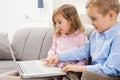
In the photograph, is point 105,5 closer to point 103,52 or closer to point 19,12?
point 103,52

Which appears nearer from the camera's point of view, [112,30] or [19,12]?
[112,30]

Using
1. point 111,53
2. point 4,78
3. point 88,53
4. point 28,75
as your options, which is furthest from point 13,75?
point 111,53

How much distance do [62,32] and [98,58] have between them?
0.42 meters

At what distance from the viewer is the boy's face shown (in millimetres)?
1294

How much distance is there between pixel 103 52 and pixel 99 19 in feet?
0.58

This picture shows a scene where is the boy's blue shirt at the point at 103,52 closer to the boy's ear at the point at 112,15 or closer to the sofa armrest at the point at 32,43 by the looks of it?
the boy's ear at the point at 112,15

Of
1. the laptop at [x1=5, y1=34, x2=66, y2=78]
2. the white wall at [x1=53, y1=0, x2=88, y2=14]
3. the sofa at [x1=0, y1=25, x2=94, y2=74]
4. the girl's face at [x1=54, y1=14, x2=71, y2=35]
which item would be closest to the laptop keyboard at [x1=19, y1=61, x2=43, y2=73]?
the laptop at [x1=5, y1=34, x2=66, y2=78]

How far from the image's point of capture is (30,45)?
2215 millimetres

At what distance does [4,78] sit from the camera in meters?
1.46

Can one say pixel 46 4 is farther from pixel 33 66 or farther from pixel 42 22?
pixel 33 66

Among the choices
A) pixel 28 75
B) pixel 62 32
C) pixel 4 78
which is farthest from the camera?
pixel 62 32

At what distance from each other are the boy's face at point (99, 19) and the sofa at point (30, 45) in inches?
31.8

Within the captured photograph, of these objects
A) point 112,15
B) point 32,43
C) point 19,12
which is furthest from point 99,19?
point 19,12

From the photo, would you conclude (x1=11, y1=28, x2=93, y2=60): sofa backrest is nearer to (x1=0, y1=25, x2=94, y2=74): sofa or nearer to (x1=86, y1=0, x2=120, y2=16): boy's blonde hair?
(x1=0, y1=25, x2=94, y2=74): sofa
